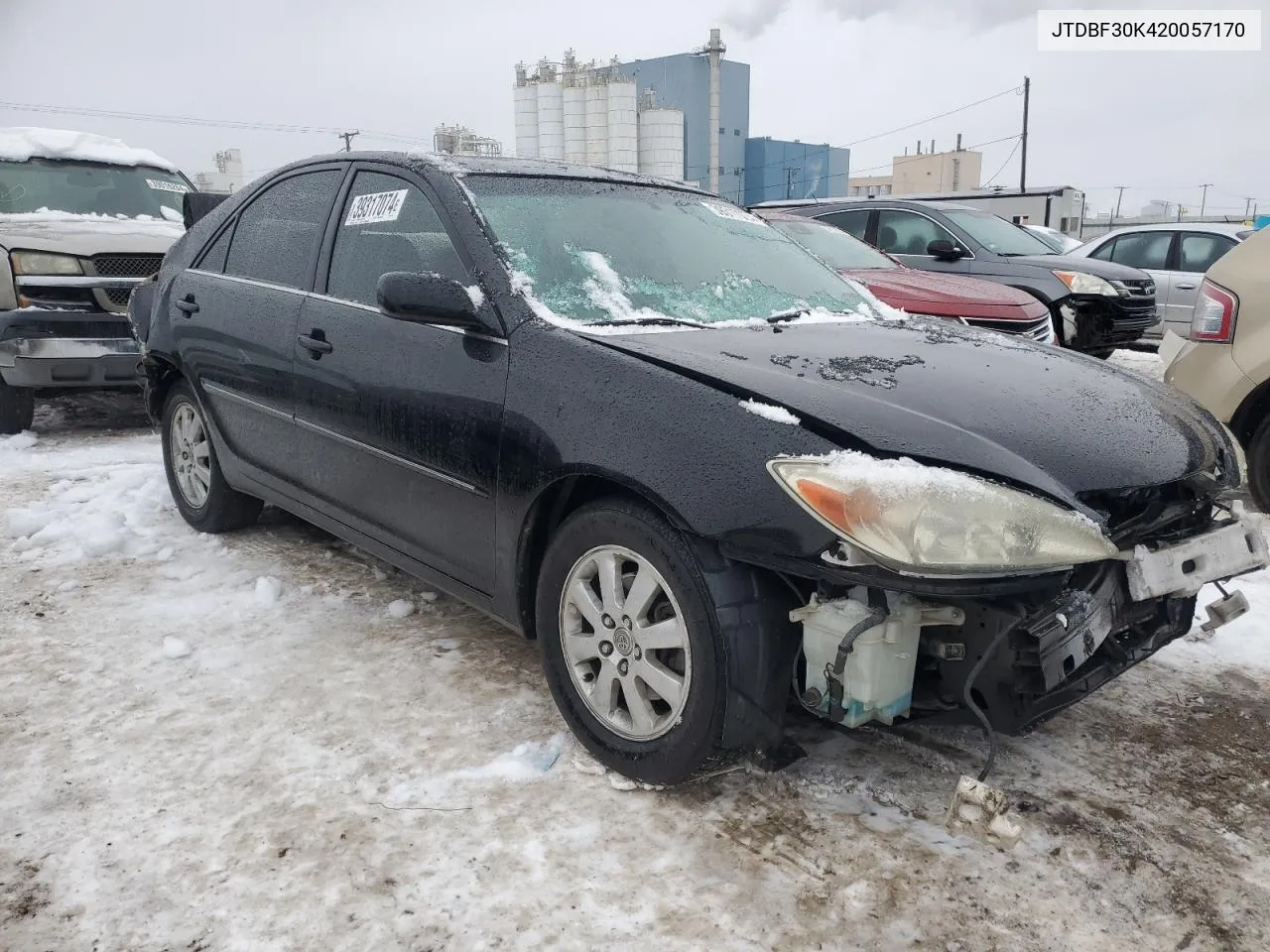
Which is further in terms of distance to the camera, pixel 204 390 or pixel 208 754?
pixel 204 390

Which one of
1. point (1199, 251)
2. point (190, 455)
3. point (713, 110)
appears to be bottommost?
point (190, 455)

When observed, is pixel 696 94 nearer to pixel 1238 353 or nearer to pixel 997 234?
pixel 997 234

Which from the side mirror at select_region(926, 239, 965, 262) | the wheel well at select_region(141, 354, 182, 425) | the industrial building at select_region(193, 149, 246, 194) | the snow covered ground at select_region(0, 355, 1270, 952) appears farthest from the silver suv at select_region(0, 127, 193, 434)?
the industrial building at select_region(193, 149, 246, 194)

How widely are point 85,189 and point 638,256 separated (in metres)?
6.27

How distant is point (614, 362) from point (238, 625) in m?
1.90

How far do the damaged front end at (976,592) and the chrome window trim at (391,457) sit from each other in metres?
1.07

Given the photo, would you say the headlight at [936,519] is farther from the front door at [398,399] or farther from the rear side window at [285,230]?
the rear side window at [285,230]

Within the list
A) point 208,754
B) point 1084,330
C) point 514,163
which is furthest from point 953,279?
point 208,754

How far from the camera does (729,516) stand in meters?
2.12

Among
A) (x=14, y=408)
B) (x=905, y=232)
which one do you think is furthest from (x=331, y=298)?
(x=905, y=232)

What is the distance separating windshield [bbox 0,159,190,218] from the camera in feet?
23.6

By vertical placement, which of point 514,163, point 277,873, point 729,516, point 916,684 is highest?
point 514,163

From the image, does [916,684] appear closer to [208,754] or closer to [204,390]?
[208,754]

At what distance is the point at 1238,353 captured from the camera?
4543 mm
